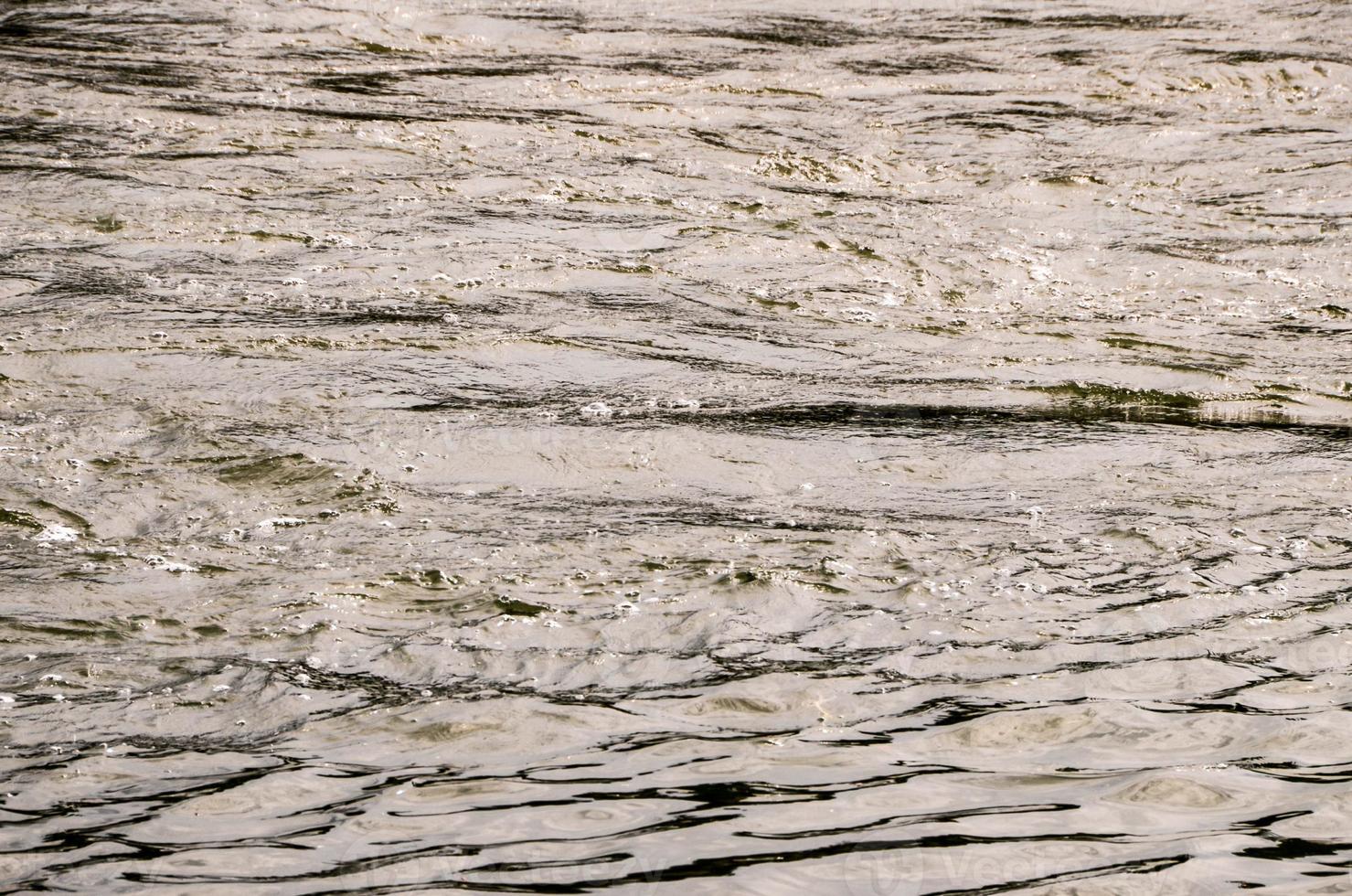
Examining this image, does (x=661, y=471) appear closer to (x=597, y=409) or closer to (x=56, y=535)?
(x=597, y=409)

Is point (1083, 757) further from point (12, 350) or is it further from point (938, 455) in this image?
point (12, 350)

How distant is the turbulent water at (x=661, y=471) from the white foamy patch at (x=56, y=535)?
4 centimetres

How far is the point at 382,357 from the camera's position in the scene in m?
5.89

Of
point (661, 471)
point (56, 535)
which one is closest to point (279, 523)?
point (56, 535)

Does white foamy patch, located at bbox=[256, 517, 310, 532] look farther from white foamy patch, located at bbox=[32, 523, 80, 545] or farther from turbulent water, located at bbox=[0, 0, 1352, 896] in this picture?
white foamy patch, located at bbox=[32, 523, 80, 545]

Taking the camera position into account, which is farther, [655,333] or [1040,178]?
[1040,178]

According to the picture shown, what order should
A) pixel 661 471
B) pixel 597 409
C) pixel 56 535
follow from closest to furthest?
1. pixel 56 535
2. pixel 661 471
3. pixel 597 409

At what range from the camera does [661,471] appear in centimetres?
509

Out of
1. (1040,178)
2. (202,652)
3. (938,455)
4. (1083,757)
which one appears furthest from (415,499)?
(1040,178)

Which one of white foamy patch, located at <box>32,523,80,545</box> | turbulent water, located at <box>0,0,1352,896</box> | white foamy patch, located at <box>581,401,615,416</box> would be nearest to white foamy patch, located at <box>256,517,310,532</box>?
turbulent water, located at <box>0,0,1352,896</box>

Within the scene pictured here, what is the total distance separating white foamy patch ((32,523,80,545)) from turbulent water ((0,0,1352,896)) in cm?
4

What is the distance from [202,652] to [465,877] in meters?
1.27

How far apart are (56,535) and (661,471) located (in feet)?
6.33

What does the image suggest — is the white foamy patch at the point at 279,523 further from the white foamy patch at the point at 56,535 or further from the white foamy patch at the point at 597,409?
the white foamy patch at the point at 597,409
